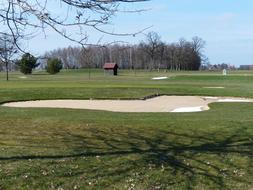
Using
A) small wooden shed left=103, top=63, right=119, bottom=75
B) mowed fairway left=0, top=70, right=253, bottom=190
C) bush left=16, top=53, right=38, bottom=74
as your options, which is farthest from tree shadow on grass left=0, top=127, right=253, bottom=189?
small wooden shed left=103, top=63, right=119, bottom=75

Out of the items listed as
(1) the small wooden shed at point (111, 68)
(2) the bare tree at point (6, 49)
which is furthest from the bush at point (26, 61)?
(1) the small wooden shed at point (111, 68)

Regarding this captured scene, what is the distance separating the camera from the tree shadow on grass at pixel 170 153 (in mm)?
8812

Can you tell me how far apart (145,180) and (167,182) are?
368 mm

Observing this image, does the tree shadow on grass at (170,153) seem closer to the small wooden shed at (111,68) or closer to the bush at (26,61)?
the bush at (26,61)

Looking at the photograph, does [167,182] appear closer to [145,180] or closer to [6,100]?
[145,180]

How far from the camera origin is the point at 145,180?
8.42 metres

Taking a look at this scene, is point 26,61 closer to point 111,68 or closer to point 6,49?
point 6,49

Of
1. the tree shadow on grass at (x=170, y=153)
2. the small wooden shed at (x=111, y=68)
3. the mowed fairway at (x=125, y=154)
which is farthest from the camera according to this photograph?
the small wooden shed at (x=111, y=68)

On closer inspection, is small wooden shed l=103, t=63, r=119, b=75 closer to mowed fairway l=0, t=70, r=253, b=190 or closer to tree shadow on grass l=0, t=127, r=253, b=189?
mowed fairway l=0, t=70, r=253, b=190

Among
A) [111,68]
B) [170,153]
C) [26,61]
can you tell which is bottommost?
[111,68]

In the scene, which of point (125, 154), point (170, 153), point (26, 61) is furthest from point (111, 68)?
point (26, 61)

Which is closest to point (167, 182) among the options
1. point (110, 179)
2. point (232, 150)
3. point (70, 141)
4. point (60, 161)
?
point (110, 179)

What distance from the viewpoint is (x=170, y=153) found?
10.4 metres

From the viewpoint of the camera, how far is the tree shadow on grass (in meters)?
8.81
